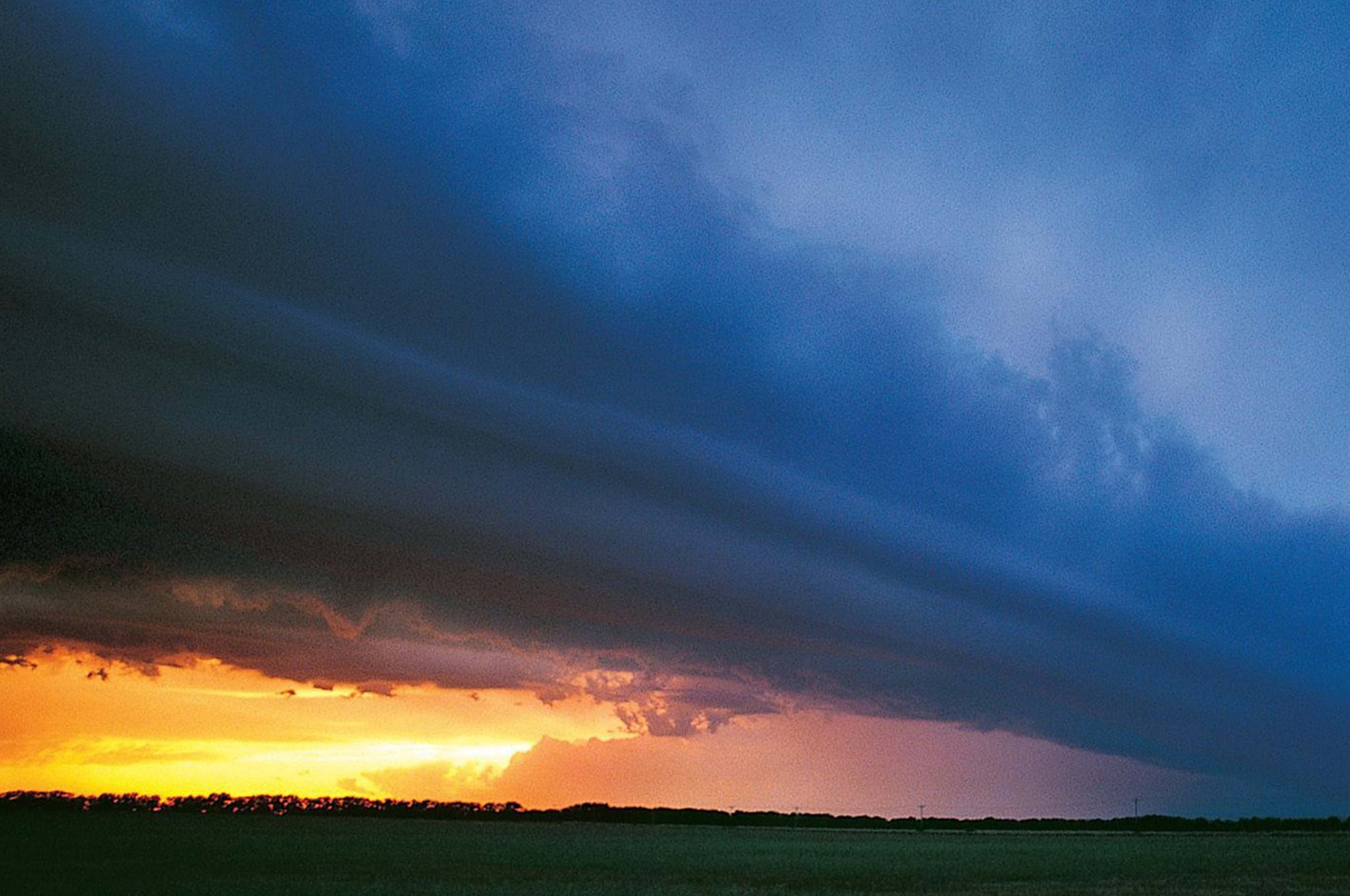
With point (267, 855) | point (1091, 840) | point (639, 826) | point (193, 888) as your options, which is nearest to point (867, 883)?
point (193, 888)

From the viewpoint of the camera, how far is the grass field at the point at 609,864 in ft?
158

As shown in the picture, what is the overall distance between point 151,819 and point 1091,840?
123 metres

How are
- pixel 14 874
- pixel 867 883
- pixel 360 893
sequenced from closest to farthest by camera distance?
pixel 360 893
pixel 14 874
pixel 867 883

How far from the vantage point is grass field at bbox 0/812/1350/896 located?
158 feet

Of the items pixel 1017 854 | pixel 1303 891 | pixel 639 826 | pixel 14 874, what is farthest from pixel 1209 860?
pixel 639 826

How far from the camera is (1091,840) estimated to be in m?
130

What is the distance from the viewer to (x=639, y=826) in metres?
189

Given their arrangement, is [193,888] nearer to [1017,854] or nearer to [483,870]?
[483,870]

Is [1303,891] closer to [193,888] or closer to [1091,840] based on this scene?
[193,888]

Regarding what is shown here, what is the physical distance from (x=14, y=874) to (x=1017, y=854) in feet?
225

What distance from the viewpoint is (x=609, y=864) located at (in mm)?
67562

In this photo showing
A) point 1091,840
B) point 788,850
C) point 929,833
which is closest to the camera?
point 788,850

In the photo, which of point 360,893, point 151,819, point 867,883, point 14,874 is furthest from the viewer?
point 151,819

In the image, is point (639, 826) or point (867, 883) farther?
point (639, 826)
